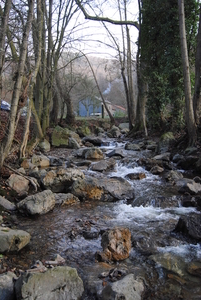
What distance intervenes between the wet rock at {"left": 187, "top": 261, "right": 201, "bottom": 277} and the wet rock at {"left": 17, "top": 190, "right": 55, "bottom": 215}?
310 cm

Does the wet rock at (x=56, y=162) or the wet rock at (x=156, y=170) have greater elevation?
the wet rock at (x=56, y=162)

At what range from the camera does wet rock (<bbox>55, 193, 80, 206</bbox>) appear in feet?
Answer: 20.8

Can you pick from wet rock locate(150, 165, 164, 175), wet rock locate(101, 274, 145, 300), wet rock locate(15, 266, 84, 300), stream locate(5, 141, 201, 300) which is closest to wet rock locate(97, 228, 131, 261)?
stream locate(5, 141, 201, 300)

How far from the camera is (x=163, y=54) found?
1560 centimetres

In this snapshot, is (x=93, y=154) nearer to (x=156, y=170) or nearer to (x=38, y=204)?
(x=156, y=170)

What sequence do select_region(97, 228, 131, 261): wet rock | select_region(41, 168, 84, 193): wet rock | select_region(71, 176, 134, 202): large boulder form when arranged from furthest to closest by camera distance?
select_region(41, 168, 84, 193): wet rock, select_region(71, 176, 134, 202): large boulder, select_region(97, 228, 131, 261): wet rock

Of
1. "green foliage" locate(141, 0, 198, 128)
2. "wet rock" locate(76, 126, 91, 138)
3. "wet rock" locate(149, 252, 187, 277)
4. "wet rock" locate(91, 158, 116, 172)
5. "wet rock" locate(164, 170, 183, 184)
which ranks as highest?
"green foliage" locate(141, 0, 198, 128)

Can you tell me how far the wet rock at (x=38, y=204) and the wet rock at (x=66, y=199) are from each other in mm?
323

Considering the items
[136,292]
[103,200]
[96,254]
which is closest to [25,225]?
[96,254]

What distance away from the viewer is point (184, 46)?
1102cm

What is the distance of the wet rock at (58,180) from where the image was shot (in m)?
7.16

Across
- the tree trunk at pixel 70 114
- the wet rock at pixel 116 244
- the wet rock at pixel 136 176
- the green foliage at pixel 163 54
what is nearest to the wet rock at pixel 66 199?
the wet rock at pixel 116 244

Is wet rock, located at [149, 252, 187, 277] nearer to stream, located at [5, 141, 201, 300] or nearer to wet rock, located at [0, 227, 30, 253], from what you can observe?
stream, located at [5, 141, 201, 300]

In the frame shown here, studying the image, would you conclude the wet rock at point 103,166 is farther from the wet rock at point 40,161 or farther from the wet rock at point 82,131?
the wet rock at point 82,131
